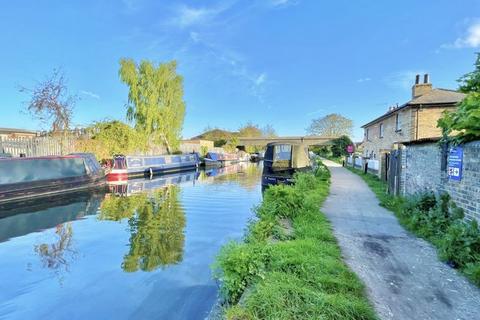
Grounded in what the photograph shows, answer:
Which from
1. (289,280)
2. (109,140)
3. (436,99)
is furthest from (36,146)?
(436,99)

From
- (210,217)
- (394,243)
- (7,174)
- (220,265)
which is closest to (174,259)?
(220,265)

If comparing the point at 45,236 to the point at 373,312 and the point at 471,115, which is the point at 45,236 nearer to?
the point at 373,312

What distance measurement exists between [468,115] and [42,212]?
10.6m

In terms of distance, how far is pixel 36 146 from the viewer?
16.2m

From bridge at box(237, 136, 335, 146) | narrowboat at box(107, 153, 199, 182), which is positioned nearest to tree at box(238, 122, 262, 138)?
bridge at box(237, 136, 335, 146)

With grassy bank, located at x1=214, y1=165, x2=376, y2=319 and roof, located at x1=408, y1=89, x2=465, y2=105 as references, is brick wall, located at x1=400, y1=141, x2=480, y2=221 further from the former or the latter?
roof, located at x1=408, y1=89, x2=465, y2=105

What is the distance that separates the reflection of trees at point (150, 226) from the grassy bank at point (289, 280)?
1.77m

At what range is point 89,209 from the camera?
9.28 m

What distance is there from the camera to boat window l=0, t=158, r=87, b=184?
9773mm

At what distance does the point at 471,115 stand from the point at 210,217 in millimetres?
6347

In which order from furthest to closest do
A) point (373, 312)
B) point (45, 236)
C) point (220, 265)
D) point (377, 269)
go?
point (45, 236), point (377, 269), point (220, 265), point (373, 312)

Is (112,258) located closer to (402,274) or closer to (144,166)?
(402,274)

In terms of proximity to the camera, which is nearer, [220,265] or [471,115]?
[220,265]

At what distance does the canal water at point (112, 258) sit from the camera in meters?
3.68
